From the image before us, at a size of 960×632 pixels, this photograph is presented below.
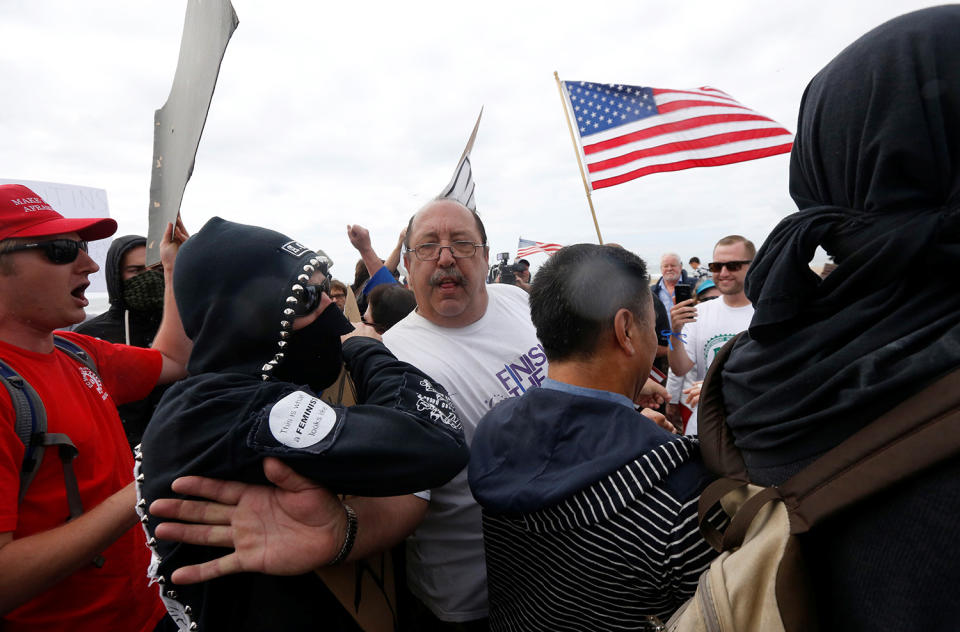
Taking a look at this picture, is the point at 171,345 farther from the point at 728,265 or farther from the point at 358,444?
the point at 728,265

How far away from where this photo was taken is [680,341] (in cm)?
410

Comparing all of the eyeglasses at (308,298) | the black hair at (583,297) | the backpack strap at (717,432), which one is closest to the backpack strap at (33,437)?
the eyeglasses at (308,298)

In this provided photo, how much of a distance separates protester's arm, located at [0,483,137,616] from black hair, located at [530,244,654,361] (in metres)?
1.42

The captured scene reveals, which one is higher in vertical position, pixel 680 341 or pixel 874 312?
pixel 874 312

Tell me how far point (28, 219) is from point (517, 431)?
1959mm

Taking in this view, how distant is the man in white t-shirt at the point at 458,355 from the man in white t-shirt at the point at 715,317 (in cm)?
186

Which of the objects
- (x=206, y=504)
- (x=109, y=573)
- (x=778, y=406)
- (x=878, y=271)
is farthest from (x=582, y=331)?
(x=109, y=573)

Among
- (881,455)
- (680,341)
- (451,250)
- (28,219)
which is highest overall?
(28,219)

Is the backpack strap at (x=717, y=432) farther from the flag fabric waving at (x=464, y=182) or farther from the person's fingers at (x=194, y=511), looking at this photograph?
the flag fabric waving at (x=464, y=182)

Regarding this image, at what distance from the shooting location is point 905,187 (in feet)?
2.69

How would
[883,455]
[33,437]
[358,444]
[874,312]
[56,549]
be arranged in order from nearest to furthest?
[883,455] < [874,312] < [358,444] < [56,549] < [33,437]

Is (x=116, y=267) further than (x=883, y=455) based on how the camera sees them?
Yes

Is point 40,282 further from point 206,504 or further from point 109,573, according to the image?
point 206,504

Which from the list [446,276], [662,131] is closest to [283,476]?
[446,276]
